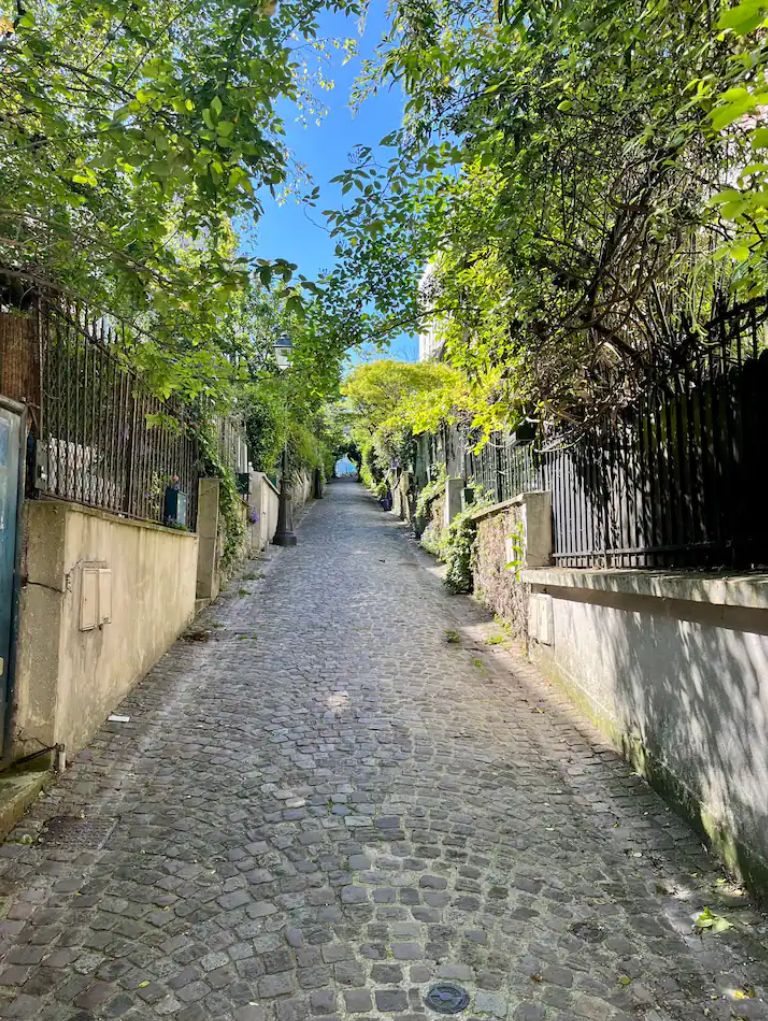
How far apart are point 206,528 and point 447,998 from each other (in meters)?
7.92

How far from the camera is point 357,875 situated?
3219 mm

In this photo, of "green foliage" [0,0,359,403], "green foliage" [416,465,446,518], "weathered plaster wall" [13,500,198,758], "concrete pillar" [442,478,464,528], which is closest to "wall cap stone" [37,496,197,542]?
"weathered plaster wall" [13,500,198,758]

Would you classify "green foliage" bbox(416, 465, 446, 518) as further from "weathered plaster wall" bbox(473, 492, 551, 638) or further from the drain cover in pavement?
the drain cover in pavement

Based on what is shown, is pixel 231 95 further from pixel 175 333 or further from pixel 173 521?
pixel 173 521

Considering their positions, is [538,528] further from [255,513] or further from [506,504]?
[255,513]

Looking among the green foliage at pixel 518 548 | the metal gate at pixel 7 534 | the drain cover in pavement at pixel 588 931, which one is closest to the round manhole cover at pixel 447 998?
the drain cover in pavement at pixel 588 931

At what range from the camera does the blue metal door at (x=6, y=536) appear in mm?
3906

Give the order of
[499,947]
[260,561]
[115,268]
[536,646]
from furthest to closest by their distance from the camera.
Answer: [260,561] < [536,646] < [115,268] < [499,947]

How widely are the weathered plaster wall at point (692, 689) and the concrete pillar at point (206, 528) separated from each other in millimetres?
5911

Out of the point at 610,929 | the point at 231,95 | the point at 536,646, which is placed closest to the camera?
the point at 610,929

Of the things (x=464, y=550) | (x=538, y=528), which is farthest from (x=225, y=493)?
(x=538, y=528)

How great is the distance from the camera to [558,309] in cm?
554

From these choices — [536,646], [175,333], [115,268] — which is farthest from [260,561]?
[115,268]

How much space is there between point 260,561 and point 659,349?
35.6 feet
